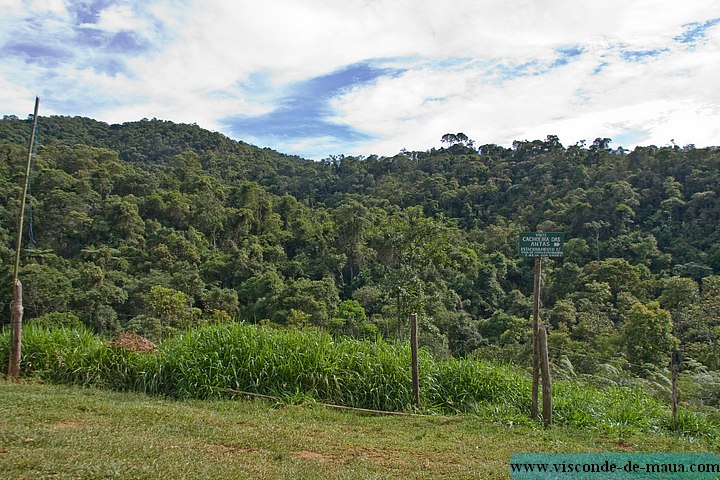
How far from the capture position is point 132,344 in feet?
20.6

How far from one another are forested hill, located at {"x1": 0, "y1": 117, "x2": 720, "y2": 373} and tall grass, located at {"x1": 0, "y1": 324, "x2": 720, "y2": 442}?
6618 millimetres

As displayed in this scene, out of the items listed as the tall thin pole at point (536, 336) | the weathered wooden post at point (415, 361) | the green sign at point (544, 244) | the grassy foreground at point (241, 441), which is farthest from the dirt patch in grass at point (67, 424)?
the green sign at point (544, 244)

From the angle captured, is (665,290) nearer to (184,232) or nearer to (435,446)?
(435,446)

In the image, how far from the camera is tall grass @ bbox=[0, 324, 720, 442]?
17.9 ft

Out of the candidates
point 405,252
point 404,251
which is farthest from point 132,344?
point 404,251

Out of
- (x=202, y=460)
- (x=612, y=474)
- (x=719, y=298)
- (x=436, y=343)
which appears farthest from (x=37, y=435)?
(x=719, y=298)

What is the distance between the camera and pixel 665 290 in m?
21.4

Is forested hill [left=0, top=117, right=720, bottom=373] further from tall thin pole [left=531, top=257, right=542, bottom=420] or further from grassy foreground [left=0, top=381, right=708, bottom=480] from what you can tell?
grassy foreground [left=0, top=381, right=708, bottom=480]

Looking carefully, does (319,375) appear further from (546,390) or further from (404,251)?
(404,251)

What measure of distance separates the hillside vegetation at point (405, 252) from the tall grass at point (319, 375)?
1.77 m

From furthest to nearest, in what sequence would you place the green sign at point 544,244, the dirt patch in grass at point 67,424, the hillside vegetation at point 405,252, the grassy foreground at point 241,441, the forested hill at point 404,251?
the forested hill at point 404,251, the hillside vegetation at point 405,252, the green sign at point 544,244, the dirt patch in grass at point 67,424, the grassy foreground at point 241,441

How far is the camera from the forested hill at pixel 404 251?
60.6 feet

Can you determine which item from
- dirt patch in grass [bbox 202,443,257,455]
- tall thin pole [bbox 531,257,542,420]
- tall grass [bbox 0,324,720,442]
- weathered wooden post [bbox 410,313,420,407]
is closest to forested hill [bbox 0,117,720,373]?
tall grass [bbox 0,324,720,442]

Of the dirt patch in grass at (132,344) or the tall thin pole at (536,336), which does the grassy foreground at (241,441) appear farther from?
the dirt patch in grass at (132,344)
